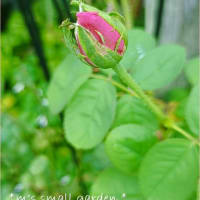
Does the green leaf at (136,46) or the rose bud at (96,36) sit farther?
the green leaf at (136,46)

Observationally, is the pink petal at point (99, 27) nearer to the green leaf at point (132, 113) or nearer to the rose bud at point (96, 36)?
the rose bud at point (96, 36)

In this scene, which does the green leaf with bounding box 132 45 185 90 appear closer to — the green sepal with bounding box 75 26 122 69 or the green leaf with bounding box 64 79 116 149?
the green leaf with bounding box 64 79 116 149

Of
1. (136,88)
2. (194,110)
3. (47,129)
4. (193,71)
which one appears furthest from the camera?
(47,129)

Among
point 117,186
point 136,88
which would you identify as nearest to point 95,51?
point 136,88

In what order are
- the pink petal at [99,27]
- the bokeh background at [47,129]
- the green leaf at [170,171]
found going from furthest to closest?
the bokeh background at [47,129] < the green leaf at [170,171] < the pink petal at [99,27]

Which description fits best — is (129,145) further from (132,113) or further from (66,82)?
(66,82)

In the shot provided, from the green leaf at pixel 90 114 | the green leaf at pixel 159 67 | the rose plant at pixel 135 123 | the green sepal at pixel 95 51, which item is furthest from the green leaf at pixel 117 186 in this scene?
the green sepal at pixel 95 51

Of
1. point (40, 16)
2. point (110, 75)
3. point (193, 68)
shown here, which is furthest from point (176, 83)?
point (40, 16)
